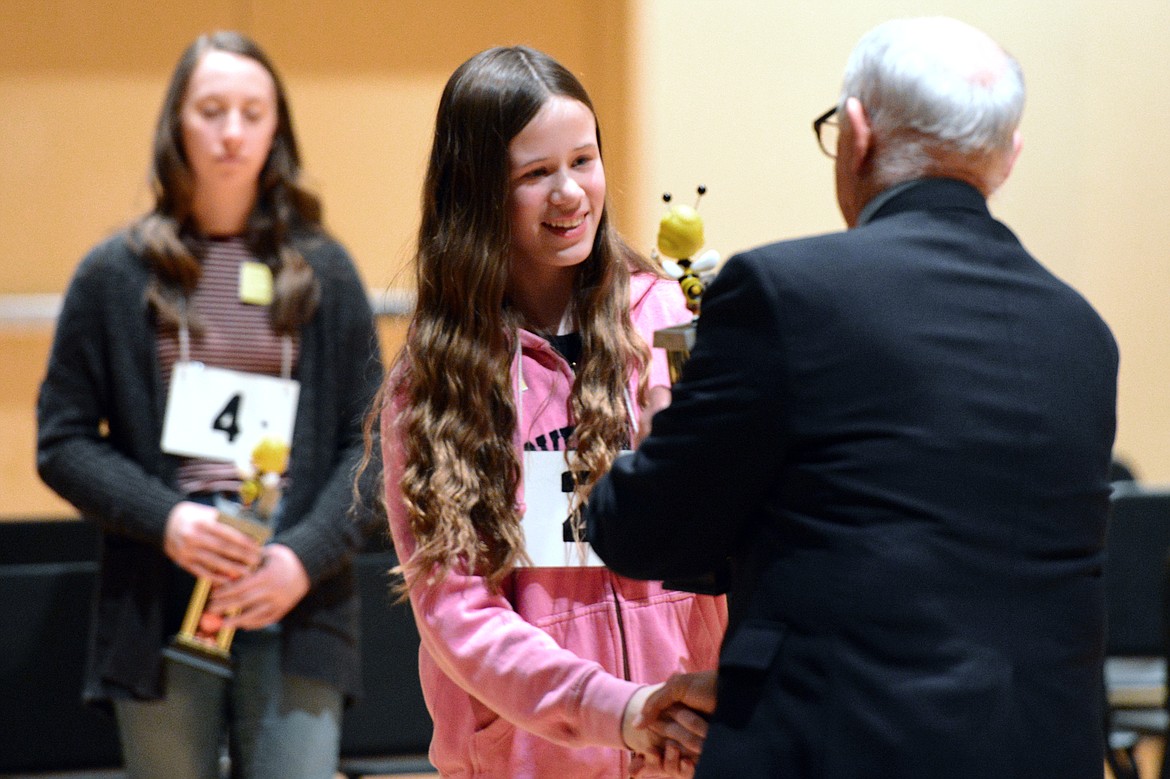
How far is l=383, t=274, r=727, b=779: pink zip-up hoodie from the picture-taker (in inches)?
66.9

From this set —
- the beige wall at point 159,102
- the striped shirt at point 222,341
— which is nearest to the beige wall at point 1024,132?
the beige wall at point 159,102

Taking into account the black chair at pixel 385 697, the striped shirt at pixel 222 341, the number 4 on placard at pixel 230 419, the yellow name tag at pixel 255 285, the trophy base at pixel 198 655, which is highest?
the yellow name tag at pixel 255 285

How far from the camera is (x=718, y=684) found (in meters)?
1.45

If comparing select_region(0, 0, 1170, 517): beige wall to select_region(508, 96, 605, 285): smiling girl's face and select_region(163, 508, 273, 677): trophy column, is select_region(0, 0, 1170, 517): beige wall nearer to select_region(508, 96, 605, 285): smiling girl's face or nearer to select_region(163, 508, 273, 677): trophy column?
select_region(163, 508, 273, 677): trophy column

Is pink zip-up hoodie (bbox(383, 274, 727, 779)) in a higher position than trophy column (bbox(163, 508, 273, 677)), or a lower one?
higher

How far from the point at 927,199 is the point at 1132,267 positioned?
413 centimetres

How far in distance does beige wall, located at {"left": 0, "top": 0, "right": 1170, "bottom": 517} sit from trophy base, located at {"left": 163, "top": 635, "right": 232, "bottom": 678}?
2403 millimetres

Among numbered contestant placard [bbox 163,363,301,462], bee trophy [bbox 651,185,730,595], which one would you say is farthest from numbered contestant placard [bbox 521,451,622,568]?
numbered contestant placard [bbox 163,363,301,462]

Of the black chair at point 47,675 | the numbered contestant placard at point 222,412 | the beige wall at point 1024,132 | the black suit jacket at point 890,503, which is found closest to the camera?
the black suit jacket at point 890,503

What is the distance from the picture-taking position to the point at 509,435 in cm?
188

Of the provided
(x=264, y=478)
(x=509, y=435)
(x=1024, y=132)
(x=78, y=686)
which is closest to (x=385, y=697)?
(x=78, y=686)

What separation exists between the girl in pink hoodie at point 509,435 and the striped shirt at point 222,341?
125 cm

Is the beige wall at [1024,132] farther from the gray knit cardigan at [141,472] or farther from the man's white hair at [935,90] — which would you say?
the man's white hair at [935,90]

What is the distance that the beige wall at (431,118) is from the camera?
15.7 feet
